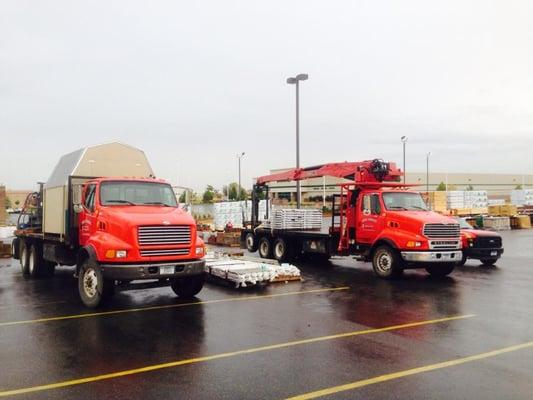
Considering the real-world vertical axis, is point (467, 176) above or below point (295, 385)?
above

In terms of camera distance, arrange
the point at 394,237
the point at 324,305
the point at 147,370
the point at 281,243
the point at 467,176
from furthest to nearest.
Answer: the point at 467,176 < the point at 281,243 < the point at 394,237 < the point at 324,305 < the point at 147,370

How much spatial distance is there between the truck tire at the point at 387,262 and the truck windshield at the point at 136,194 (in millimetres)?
6336

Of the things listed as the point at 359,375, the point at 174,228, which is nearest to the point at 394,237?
the point at 174,228

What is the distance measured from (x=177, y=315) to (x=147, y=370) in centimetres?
314

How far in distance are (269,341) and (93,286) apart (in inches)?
165

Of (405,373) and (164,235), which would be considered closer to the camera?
(405,373)

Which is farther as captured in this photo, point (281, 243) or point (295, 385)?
point (281, 243)

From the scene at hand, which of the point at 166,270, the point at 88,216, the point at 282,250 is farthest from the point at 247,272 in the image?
the point at 282,250

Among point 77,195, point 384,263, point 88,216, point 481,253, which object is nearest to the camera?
point 88,216

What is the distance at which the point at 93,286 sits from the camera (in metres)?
9.59

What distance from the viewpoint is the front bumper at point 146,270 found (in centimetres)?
898

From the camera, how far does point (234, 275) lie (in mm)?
12062

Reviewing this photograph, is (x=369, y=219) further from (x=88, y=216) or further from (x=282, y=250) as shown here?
(x=88, y=216)

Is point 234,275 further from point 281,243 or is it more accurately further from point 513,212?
point 513,212
